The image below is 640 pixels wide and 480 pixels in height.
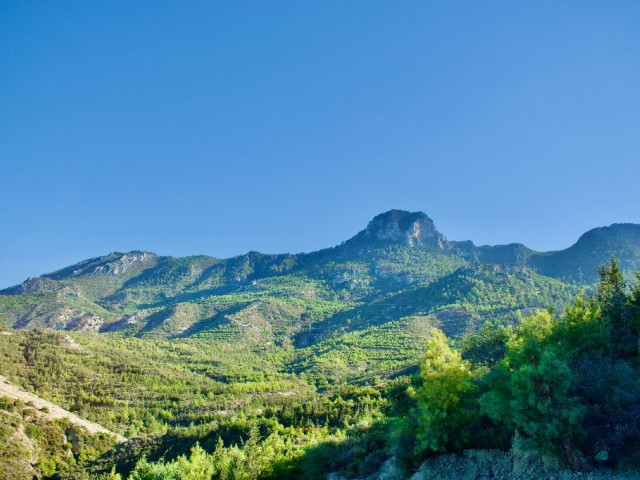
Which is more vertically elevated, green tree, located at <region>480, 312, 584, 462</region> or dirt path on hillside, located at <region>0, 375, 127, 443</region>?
green tree, located at <region>480, 312, 584, 462</region>

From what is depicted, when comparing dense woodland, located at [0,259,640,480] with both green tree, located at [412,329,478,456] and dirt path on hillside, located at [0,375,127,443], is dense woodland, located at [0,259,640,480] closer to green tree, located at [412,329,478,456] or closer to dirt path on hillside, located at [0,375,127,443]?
green tree, located at [412,329,478,456]

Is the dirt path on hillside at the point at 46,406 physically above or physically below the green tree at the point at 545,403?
below

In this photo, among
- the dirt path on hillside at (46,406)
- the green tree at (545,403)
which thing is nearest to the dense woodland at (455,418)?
the green tree at (545,403)

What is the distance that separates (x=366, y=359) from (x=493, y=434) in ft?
519

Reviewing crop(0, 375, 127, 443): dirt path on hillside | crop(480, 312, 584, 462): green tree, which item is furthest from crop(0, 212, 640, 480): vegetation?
crop(0, 375, 127, 443): dirt path on hillside

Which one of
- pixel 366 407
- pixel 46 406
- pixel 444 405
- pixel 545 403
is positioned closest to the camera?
pixel 545 403

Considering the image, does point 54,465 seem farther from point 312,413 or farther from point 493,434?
point 493,434

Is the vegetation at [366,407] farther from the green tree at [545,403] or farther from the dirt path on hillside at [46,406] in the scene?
the dirt path on hillside at [46,406]

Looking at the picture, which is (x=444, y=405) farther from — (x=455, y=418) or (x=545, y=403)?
(x=545, y=403)

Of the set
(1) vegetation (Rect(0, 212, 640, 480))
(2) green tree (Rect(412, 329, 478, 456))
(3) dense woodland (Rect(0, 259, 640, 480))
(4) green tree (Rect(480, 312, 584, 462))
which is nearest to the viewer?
(4) green tree (Rect(480, 312, 584, 462))

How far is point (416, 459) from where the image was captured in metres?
34.2

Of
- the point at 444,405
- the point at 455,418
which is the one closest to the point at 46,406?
the point at 444,405

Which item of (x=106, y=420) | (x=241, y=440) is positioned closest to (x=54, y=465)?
(x=106, y=420)

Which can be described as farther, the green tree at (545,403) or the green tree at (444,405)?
the green tree at (444,405)
